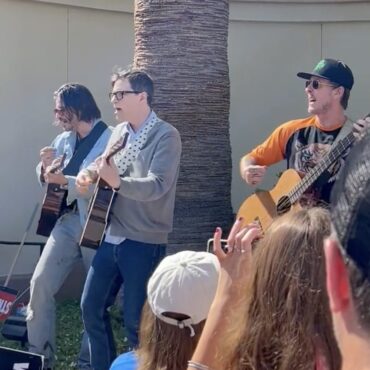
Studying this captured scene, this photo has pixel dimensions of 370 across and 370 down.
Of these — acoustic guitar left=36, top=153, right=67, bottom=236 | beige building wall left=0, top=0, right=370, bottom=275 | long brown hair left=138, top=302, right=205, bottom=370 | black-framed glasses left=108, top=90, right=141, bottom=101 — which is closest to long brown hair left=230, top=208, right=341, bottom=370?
long brown hair left=138, top=302, right=205, bottom=370

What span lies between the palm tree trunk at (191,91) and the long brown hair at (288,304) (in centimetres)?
435

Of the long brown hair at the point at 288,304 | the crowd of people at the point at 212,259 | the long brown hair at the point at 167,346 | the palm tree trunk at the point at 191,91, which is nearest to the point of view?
the crowd of people at the point at 212,259

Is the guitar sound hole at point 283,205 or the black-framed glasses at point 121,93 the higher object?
the black-framed glasses at point 121,93

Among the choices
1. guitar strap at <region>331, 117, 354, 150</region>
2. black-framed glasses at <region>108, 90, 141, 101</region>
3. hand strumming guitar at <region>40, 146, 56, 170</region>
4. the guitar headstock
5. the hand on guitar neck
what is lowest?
the hand on guitar neck

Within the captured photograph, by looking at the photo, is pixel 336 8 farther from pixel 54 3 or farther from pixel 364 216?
pixel 364 216

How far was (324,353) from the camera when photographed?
1.98 m

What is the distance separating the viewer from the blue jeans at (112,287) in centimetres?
482

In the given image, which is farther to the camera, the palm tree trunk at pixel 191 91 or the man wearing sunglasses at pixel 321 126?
the palm tree trunk at pixel 191 91

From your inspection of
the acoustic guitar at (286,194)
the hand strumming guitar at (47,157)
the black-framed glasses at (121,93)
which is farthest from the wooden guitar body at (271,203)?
the hand strumming guitar at (47,157)

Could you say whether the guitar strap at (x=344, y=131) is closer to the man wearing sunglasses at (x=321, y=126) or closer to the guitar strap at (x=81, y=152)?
the man wearing sunglasses at (x=321, y=126)

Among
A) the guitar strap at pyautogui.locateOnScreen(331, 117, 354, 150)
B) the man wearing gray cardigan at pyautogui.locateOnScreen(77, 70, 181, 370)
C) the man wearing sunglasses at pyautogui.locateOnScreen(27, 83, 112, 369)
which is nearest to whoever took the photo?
the guitar strap at pyautogui.locateOnScreen(331, 117, 354, 150)

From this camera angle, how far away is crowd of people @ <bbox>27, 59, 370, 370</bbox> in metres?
1.24

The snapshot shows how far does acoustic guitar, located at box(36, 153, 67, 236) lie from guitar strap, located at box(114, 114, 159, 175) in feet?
2.23

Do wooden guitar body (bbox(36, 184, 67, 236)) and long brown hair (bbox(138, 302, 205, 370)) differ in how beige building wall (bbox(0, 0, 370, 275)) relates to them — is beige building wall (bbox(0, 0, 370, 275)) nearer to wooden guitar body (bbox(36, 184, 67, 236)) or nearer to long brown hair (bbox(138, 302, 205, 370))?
wooden guitar body (bbox(36, 184, 67, 236))
